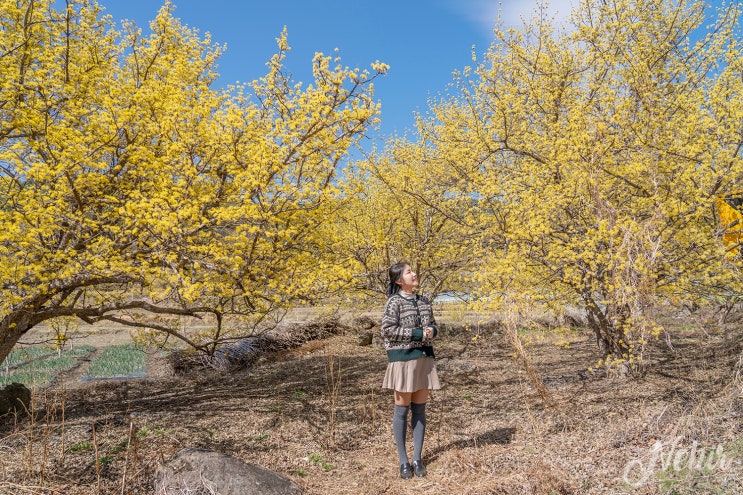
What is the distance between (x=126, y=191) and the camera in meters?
5.59

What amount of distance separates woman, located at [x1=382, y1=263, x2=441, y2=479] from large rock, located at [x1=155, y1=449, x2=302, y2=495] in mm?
949

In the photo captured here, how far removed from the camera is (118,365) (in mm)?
11641

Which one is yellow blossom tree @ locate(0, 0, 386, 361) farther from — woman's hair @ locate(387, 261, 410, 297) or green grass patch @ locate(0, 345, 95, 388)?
green grass patch @ locate(0, 345, 95, 388)

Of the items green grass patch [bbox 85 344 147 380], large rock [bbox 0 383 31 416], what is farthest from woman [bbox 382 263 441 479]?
green grass patch [bbox 85 344 147 380]

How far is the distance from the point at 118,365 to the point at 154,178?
787cm

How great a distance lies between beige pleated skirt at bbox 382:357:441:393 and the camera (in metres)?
3.96

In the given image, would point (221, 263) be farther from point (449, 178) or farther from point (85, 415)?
point (449, 178)

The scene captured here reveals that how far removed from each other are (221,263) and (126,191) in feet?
4.51

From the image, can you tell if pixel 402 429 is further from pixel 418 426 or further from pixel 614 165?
pixel 614 165

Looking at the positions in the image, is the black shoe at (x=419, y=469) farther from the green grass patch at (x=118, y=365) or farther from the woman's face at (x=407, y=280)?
the green grass patch at (x=118, y=365)

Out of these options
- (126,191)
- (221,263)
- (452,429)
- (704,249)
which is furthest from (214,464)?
(704,249)

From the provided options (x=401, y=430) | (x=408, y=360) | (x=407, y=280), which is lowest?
(x=401, y=430)

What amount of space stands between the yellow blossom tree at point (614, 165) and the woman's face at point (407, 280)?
1798 mm

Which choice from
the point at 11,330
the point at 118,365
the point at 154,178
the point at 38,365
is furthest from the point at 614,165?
the point at 38,365
